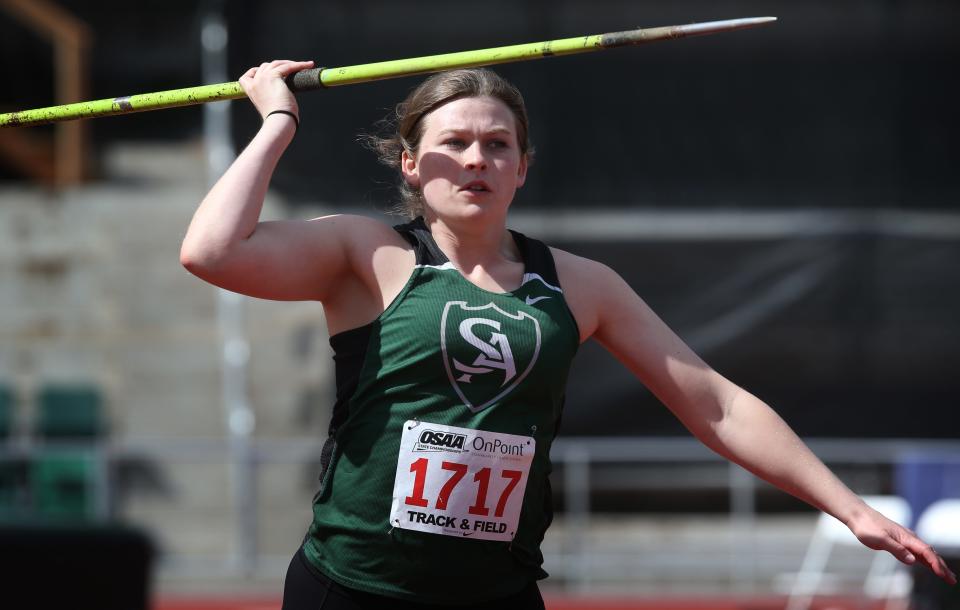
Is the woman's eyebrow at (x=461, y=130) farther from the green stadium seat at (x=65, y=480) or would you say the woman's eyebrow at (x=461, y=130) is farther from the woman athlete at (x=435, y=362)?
the green stadium seat at (x=65, y=480)

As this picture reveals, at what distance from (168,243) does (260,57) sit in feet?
5.15

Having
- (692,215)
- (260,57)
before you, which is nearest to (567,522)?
(692,215)

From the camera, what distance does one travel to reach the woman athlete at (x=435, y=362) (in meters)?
2.27

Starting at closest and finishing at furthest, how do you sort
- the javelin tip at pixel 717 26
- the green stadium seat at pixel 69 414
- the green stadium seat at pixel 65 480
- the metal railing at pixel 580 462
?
1. the javelin tip at pixel 717 26
2. the green stadium seat at pixel 65 480
3. the metal railing at pixel 580 462
4. the green stadium seat at pixel 69 414

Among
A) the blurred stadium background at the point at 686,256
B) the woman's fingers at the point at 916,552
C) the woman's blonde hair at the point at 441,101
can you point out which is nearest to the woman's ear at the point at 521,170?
the woman's blonde hair at the point at 441,101

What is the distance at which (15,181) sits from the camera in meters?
9.17

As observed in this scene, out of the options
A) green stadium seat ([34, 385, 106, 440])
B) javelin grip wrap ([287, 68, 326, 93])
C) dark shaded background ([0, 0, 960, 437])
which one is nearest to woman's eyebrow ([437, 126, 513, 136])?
javelin grip wrap ([287, 68, 326, 93])

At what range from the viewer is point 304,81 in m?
2.40

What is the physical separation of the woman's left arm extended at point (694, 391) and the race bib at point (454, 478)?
1.02 ft

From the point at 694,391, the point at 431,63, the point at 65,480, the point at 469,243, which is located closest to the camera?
the point at 431,63

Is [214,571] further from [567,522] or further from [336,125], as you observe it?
[336,125]

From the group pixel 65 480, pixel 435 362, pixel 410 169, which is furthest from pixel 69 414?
pixel 435 362

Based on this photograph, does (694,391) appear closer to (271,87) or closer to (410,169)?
(410,169)

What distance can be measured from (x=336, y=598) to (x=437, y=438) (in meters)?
0.34
